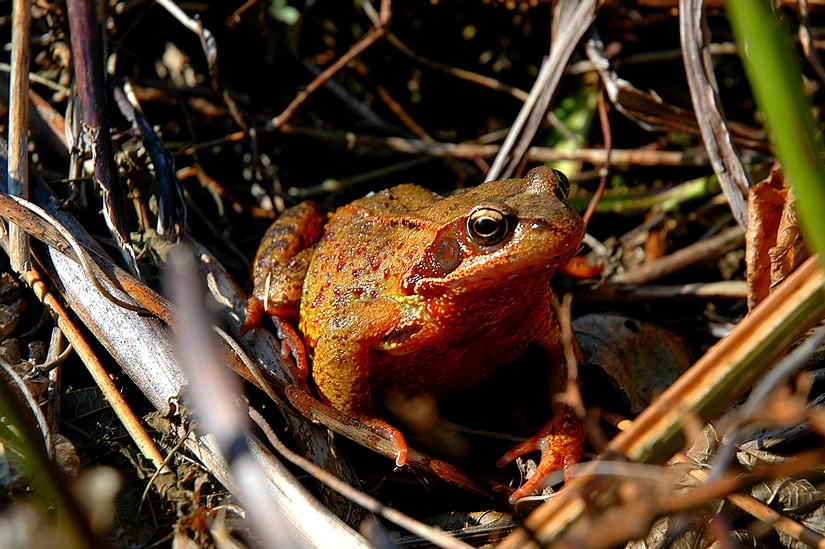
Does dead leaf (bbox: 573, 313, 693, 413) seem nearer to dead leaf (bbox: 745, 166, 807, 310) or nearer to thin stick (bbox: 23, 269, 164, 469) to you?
dead leaf (bbox: 745, 166, 807, 310)

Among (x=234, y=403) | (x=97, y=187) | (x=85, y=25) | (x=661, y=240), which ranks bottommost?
(x=661, y=240)

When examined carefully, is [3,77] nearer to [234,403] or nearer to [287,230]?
[287,230]

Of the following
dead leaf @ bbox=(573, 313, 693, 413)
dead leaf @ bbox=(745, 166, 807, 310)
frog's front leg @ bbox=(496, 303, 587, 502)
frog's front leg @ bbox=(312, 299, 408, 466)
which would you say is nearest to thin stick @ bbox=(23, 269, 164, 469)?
frog's front leg @ bbox=(312, 299, 408, 466)

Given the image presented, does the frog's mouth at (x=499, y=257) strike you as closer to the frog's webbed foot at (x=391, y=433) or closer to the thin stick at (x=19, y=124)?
the frog's webbed foot at (x=391, y=433)

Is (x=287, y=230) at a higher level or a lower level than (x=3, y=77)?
lower

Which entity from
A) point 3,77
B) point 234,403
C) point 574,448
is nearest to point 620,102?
point 574,448

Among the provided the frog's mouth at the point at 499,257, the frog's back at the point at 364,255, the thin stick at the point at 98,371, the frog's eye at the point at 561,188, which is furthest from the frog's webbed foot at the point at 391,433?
the frog's eye at the point at 561,188

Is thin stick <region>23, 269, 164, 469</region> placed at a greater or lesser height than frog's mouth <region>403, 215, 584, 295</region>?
greater
